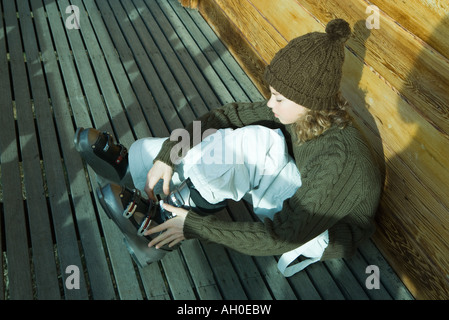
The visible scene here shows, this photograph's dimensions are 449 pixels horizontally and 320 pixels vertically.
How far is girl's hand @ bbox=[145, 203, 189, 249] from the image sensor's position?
1.65m

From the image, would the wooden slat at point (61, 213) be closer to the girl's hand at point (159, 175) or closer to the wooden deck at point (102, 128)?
the wooden deck at point (102, 128)

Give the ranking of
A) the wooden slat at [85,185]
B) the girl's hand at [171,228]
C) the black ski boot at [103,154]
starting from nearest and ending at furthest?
the girl's hand at [171,228], the wooden slat at [85,185], the black ski boot at [103,154]

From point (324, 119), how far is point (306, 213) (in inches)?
13.9

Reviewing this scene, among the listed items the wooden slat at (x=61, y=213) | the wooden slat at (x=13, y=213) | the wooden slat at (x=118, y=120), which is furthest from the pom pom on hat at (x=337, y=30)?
the wooden slat at (x=13, y=213)

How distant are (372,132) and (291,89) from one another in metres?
0.64

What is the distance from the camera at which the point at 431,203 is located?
5.51ft

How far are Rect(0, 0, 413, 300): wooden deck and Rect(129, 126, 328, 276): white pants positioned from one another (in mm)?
275

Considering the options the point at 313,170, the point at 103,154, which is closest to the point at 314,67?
the point at 313,170

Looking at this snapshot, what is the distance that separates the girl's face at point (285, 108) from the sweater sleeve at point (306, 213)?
15 cm

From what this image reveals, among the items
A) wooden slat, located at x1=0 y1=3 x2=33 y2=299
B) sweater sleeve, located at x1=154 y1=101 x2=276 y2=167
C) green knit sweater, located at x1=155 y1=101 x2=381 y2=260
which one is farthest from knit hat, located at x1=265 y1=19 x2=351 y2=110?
wooden slat, located at x1=0 y1=3 x2=33 y2=299

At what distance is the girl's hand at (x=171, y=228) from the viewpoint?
5.41 feet

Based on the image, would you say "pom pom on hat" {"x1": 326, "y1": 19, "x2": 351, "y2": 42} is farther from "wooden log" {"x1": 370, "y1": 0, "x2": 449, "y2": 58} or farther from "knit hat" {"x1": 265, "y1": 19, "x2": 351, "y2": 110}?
"wooden log" {"x1": 370, "y1": 0, "x2": 449, "y2": 58}

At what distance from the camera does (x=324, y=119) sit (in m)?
1.59

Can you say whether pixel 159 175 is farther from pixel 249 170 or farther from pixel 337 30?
pixel 337 30
